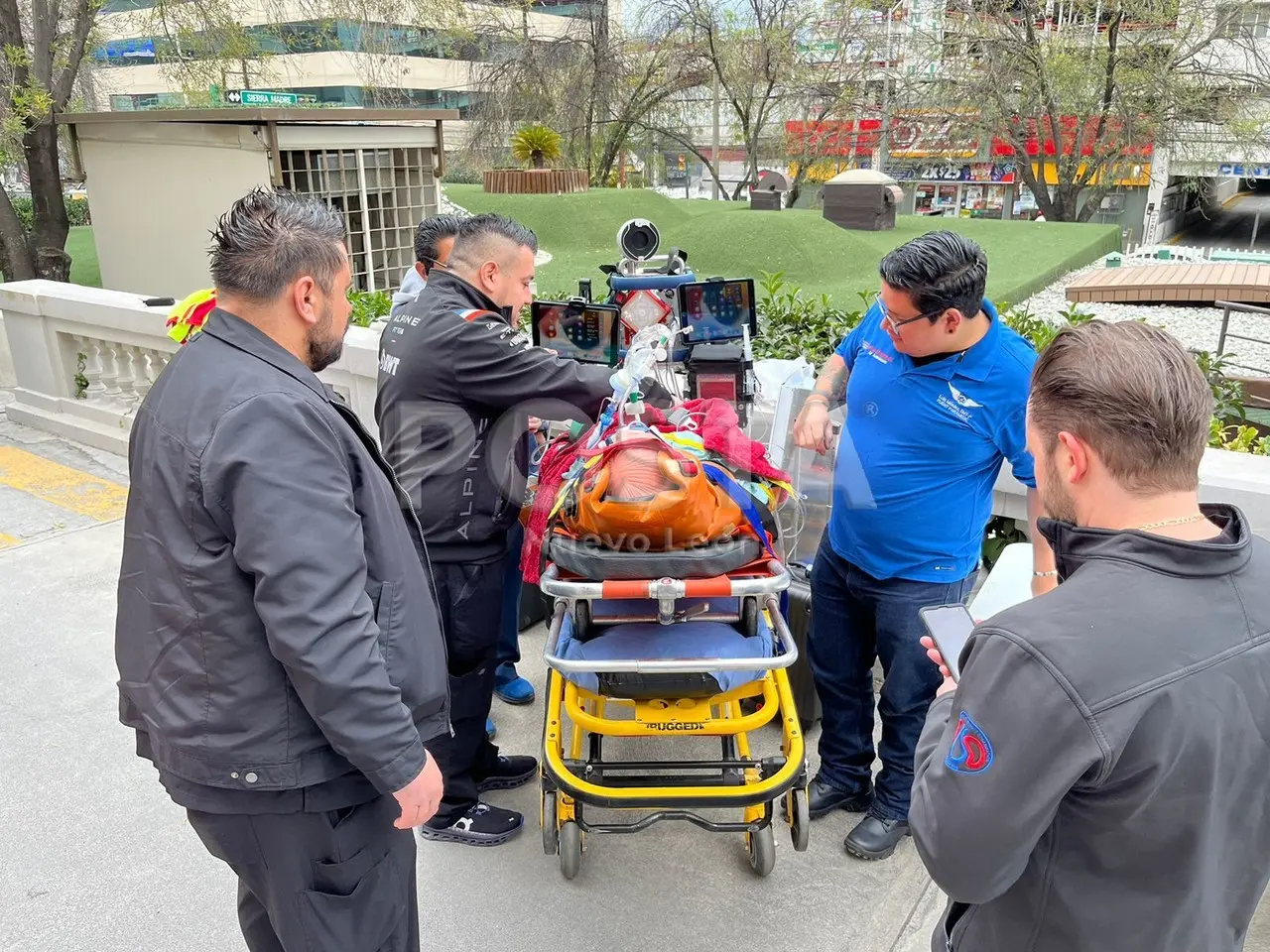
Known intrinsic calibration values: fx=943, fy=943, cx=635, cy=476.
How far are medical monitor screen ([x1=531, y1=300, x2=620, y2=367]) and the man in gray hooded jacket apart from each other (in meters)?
1.78

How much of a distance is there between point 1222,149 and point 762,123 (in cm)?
1179

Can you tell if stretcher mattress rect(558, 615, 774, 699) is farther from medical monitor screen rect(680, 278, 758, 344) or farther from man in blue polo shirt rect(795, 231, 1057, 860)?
A: medical monitor screen rect(680, 278, 758, 344)

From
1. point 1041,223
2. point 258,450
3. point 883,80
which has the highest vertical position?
point 883,80

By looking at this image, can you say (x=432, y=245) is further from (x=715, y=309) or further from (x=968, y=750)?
(x=968, y=750)

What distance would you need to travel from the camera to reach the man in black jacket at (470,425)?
2697mm

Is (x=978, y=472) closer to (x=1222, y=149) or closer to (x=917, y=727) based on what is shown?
(x=917, y=727)

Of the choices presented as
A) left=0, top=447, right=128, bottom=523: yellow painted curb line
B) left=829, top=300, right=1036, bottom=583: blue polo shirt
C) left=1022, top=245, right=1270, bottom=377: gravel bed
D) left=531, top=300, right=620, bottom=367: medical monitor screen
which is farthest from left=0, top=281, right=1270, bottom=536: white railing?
left=1022, top=245, right=1270, bottom=377: gravel bed

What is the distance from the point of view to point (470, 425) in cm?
283

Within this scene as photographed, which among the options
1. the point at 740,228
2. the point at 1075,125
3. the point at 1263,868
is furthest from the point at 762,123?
the point at 1263,868

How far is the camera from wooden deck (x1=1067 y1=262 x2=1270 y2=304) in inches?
448

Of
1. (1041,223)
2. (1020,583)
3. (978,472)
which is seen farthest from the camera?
(1041,223)

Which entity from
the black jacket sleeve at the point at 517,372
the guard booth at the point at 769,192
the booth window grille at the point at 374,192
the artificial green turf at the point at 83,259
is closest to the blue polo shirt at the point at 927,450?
the black jacket sleeve at the point at 517,372

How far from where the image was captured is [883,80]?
86.4 feet

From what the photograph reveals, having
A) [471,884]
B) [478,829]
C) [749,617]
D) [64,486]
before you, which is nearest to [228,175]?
[64,486]
